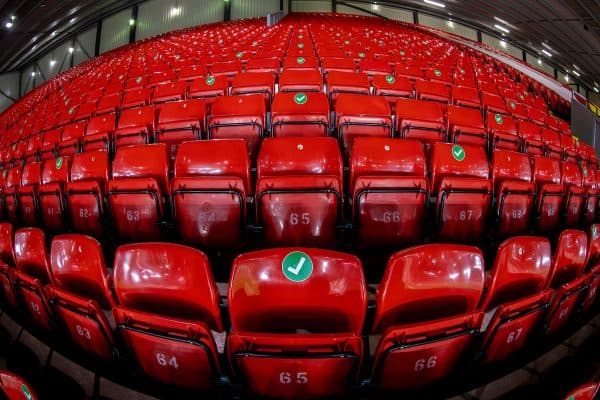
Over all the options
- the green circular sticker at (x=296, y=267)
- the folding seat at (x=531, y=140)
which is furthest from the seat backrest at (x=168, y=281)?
the folding seat at (x=531, y=140)

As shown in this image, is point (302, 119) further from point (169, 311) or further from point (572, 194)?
point (572, 194)

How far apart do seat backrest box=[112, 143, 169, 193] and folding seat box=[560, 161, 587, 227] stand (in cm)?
229

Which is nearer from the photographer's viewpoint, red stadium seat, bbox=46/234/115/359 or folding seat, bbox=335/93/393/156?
red stadium seat, bbox=46/234/115/359

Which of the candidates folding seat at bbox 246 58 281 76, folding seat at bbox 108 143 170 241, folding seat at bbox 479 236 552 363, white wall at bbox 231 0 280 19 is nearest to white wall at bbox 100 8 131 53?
white wall at bbox 231 0 280 19

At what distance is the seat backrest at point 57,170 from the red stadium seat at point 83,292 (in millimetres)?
1024

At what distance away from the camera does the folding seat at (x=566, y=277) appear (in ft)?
2.87

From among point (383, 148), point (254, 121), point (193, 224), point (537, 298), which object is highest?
point (254, 121)

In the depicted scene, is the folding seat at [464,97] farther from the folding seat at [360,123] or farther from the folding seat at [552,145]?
the folding seat at [360,123]

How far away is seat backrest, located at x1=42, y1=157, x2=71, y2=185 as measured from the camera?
5.50 ft

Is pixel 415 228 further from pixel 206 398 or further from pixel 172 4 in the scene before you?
pixel 172 4

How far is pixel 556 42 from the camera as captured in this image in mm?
8398

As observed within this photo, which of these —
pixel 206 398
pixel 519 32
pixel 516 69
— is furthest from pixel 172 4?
pixel 206 398

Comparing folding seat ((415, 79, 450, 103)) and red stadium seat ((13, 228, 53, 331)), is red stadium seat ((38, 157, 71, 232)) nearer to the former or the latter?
red stadium seat ((13, 228, 53, 331))

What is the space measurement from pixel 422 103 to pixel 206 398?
7.03 feet
